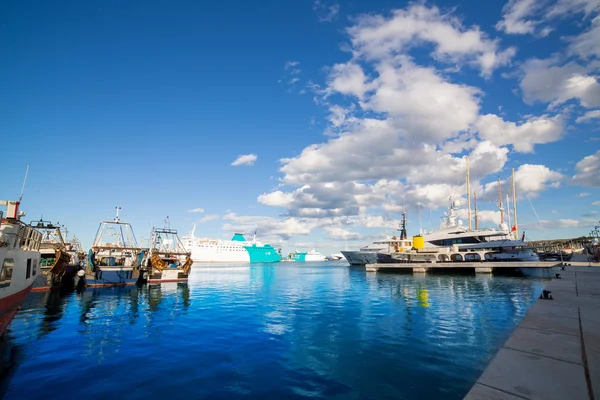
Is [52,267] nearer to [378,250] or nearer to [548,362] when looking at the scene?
[548,362]

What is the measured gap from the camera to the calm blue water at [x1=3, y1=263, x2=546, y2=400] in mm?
8883

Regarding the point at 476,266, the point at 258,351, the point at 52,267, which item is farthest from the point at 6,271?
the point at 476,266

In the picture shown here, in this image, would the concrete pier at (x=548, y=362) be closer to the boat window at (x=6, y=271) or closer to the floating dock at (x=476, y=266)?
the boat window at (x=6, y=271)

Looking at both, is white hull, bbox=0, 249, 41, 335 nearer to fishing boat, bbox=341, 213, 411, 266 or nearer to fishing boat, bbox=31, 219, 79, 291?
fishing boat, bbox=31, 219, 79, 291

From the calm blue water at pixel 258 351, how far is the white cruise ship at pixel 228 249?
502ft

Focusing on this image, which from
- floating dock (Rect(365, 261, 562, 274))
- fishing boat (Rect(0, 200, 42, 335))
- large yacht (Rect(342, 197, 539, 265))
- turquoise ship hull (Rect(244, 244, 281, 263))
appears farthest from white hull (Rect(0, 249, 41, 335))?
turquoise ship hull (Rect(244, 244, 281, 263))

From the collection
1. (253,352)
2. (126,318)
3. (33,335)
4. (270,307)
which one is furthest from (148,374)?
(270,307)

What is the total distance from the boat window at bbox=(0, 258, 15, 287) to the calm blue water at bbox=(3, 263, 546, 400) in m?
3.30

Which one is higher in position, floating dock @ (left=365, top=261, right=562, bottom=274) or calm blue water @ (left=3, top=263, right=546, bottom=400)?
floating dock @ (left=365, top=261, right=562, bottom=274)

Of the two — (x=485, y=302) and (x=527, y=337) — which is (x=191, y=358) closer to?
(x=527, y=337)

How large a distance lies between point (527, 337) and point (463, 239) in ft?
200

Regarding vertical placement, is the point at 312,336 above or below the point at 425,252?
below

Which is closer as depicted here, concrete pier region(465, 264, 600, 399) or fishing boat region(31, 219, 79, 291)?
concrete pier region(465, 264, 600, 399)

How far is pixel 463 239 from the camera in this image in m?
62.0
